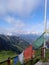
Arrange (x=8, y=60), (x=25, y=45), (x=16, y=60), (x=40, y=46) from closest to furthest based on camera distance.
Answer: (x=8, y=60) → (x=16, y=60) → (x=25, y=45) → (x=40, y=46)

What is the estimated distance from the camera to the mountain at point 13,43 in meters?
5.87

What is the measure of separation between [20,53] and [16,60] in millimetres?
240

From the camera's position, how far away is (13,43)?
624cm

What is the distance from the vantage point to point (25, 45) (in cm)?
661

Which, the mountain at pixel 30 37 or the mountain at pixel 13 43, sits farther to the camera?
the mountain at pixel 30 37

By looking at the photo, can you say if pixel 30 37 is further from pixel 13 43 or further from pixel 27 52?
pixel 13 43

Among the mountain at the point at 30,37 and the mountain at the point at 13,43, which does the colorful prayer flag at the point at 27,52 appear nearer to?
the mountain at the point at 13,43

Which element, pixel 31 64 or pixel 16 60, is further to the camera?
pixel 31 64

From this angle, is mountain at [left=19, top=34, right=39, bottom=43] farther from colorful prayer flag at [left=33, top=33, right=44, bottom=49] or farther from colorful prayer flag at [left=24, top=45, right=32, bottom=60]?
colorful prayer flag at [left=24, top=45, right=32, bottom=60]

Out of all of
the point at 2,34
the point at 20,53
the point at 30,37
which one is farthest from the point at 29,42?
the point at 2,34

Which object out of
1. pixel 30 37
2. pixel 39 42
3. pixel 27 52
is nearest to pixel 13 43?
pixel 27 52

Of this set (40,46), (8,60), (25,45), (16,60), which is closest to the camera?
(8,60)

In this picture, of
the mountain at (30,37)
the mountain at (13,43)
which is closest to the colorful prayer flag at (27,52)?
the mountain at (13,43)

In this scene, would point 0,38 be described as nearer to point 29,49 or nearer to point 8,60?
point 8,60
